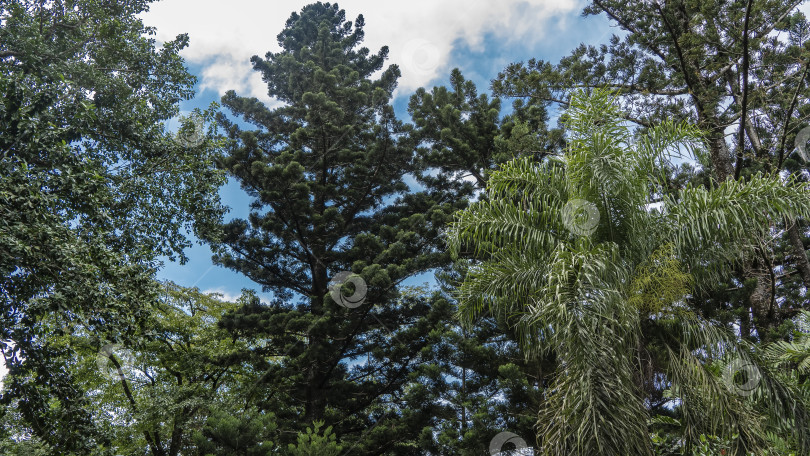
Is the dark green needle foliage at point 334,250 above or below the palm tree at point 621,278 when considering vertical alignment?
above

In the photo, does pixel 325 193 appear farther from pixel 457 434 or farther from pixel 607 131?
pixel 607 131

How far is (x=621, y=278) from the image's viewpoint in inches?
214

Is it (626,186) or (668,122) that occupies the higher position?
(668,122)

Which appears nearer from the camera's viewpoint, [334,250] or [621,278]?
[621,278]

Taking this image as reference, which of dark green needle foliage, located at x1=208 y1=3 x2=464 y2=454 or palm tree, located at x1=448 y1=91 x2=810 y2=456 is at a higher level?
dark green needle foliage, located at x1=208 y1=3 x2=464 y2=454

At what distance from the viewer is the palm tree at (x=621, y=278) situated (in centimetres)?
495

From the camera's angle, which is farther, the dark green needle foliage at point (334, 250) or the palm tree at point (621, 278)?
the dark green needle foliage at point (334, 250)

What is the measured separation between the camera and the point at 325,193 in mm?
14547

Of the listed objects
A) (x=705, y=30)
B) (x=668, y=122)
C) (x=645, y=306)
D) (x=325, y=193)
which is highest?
(x=325, y=193)

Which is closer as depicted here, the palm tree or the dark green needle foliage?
the palm tree

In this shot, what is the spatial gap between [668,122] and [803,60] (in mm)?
4436

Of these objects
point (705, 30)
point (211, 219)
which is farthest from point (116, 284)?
point (705, 30)

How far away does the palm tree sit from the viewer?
195 inches

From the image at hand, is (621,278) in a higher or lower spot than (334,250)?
lower
